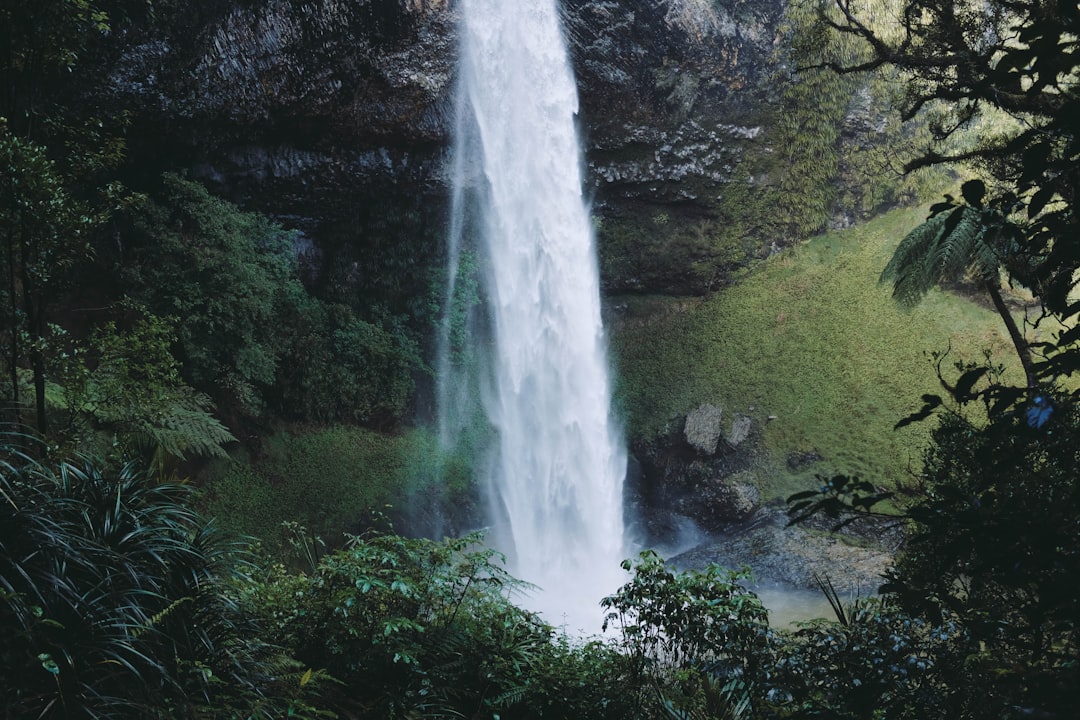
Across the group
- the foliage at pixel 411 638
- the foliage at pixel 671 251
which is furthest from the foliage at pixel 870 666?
the foliage at pixel 671 251

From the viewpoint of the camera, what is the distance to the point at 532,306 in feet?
50.4

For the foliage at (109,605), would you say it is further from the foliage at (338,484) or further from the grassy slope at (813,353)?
the grassy slope at (813,353)

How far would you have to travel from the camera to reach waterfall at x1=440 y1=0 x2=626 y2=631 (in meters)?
14.5

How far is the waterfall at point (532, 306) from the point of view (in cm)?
1449

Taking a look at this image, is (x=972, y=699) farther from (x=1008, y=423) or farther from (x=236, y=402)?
(x=236, y=402)

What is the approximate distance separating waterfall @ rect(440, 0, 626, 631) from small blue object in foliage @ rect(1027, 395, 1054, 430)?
516 inches

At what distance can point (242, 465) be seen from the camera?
506 inches

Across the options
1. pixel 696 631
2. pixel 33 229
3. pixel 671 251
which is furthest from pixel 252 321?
pixel 696 631

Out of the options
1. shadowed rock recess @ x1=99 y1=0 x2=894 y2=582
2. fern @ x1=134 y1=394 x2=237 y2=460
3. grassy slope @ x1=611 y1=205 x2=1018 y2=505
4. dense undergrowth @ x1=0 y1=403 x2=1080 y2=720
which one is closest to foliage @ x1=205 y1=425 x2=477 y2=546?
fern @ x1=134 y1=394 x2=237 y2=460

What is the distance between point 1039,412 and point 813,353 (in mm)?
15423

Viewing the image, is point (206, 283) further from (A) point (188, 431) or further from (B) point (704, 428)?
(B) point (704, 428)

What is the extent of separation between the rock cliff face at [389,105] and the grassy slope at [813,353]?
175 centimetres

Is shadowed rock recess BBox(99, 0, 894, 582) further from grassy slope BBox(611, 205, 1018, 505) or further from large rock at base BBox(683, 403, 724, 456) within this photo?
grassy slope BBox(611, 205, 1018, 505)

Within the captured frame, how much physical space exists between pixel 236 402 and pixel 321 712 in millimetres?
10890
